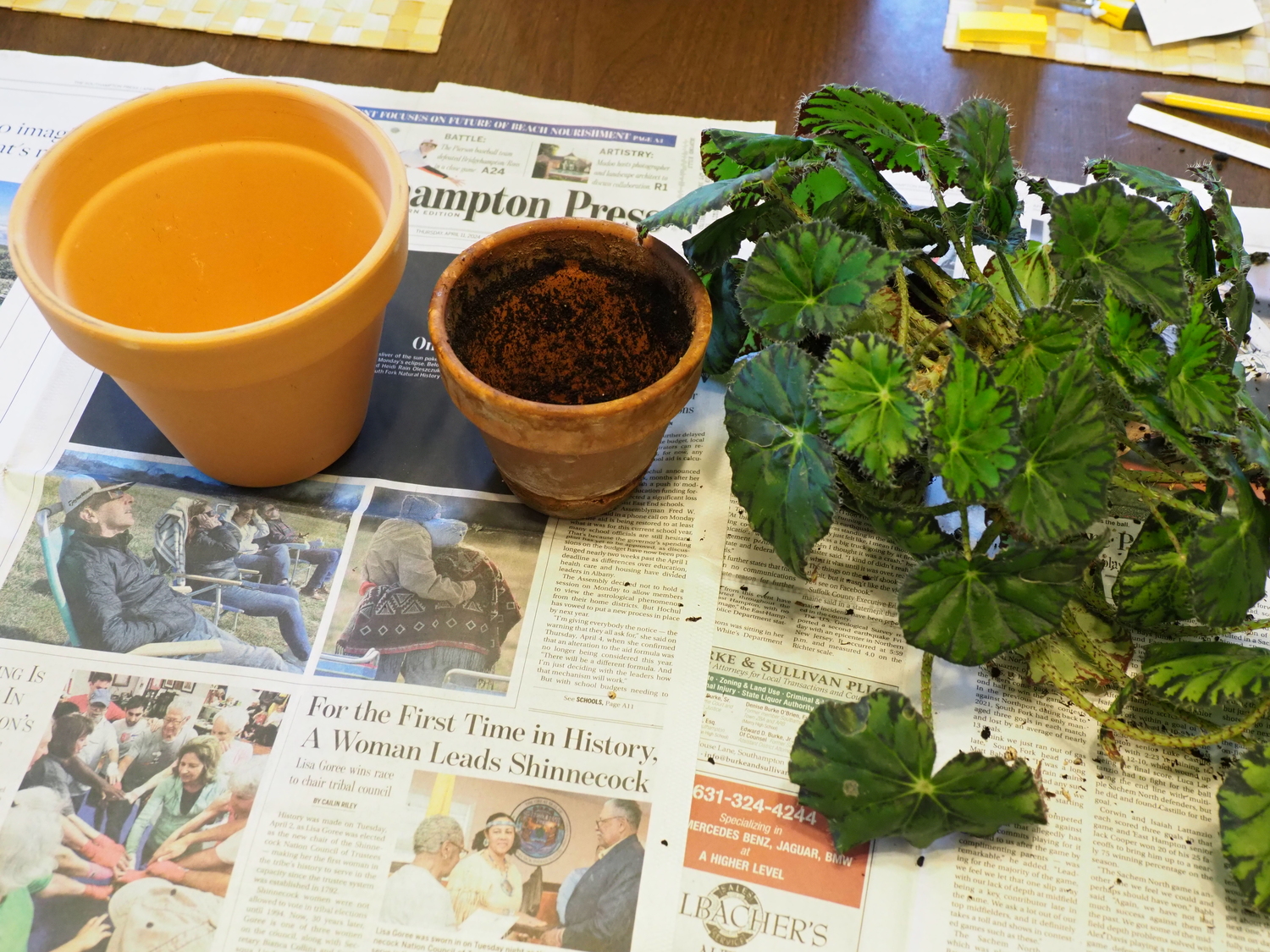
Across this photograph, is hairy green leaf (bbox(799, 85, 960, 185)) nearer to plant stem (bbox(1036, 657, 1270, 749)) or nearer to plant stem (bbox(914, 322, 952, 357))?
plant stem (bbox(914, 322, 952, 357))

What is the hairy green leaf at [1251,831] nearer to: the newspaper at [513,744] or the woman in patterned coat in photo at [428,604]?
the newspaper at [513,744]

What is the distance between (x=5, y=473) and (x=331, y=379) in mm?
276

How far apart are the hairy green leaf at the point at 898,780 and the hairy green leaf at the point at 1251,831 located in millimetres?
96

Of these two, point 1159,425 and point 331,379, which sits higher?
point 1159,425

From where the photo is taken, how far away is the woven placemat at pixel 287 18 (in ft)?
3.15

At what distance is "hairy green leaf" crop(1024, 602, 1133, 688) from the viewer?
59 centimetres

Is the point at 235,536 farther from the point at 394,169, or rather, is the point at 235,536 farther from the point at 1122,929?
the point at 1122,929

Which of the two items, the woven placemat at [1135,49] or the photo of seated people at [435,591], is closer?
the photo of seated people at [435,591]

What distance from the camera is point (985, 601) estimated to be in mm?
520

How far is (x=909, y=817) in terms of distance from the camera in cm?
52

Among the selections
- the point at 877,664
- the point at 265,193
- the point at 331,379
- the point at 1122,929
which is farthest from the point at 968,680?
the point at 265,193

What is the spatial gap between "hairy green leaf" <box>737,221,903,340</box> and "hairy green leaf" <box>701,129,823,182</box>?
9cm

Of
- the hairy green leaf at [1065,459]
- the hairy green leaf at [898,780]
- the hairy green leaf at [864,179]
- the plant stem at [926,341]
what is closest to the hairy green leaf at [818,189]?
the hairy green leaf at [864,179]

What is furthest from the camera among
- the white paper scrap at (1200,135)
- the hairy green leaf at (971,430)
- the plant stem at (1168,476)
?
the white paper scrap at (1200,135)
